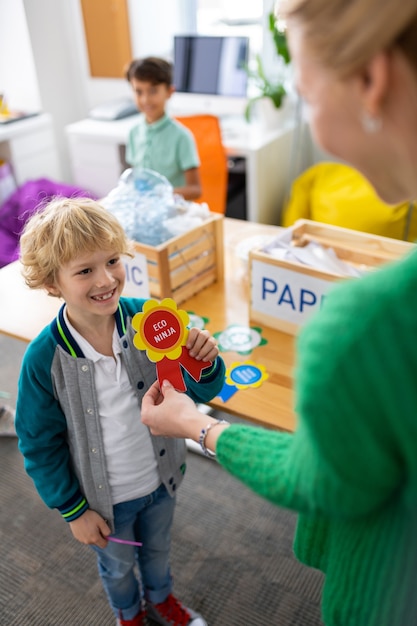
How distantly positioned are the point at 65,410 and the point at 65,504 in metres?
0.22

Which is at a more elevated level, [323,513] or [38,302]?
[323,513]

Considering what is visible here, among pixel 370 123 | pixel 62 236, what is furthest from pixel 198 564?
pixel 370 123

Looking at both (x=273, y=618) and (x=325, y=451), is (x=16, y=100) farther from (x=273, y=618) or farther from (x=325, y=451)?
(x=325, y=451)

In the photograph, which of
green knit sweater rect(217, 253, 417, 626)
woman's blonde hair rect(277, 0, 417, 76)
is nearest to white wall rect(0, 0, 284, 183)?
woman's blonde hair rect(277, 0, 417, 76)

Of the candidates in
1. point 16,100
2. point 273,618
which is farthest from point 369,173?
point 16,100

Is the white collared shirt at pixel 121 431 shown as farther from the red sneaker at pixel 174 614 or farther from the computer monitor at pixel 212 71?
the computer monitor at pixel 212 71

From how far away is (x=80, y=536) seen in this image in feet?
4.09

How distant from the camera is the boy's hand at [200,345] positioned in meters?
1.08

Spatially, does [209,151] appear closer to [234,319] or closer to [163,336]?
[234,319]

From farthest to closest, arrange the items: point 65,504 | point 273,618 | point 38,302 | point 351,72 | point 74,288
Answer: point 38,302
point 273,618
point 65,504
point 74,288
point 351,72

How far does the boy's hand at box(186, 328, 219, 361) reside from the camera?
1.08m

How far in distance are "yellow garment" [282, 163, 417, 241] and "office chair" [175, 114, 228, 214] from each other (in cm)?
53

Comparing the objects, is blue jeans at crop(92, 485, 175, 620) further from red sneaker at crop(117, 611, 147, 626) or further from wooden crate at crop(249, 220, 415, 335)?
wooden crate at crop(249, 220, 415, 335)

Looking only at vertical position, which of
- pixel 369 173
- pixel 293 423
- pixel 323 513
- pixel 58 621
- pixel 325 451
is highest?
pixel 369 173
